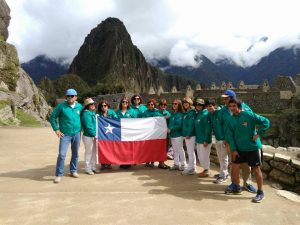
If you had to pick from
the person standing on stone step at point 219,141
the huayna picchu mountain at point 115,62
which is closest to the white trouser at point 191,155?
the person standing on stone step at point 219,141

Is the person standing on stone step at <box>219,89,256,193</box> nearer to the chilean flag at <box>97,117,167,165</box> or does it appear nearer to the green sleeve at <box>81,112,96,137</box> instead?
the chilean flag at <box>97,117,167,165</box>

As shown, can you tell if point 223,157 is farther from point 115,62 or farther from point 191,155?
point 115,62

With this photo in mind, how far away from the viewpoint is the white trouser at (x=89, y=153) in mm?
8617

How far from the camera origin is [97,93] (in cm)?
10888

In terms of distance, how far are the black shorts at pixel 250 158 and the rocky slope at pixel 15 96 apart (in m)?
18.0

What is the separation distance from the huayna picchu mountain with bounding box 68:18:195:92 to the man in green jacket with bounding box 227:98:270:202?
15165cm

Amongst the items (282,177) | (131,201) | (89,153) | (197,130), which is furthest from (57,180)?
(282,177)

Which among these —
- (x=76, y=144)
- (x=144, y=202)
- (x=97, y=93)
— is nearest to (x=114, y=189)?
(x=144, y=202)

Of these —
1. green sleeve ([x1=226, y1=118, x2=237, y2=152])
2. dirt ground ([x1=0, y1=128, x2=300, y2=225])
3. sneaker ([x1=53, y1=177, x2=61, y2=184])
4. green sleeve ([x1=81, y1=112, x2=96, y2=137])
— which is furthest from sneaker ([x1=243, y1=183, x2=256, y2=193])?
sneaker ([x1=53, y1=177, x2=61, y2=184])

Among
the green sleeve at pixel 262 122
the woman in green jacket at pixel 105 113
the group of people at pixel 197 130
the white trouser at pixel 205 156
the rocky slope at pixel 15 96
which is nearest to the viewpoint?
the green sleeve at pixel 262 122

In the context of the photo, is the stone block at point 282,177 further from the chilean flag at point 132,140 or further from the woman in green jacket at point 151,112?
the woman in green jacket at point 151,112

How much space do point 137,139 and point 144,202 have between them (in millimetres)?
A: 3295

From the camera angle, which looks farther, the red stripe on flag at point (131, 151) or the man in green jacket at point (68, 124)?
the red stripe on flag at point (131, 151)

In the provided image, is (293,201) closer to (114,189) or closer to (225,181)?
(225,181)
